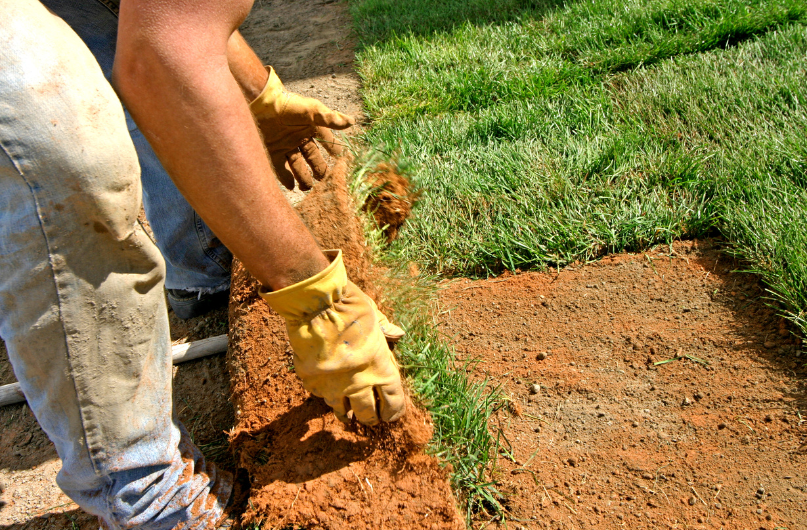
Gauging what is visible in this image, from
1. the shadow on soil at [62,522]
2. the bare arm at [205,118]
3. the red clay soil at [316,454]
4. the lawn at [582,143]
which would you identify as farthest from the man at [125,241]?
the lawn at [582,143]

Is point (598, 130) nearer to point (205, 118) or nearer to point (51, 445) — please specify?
point (205, 118)

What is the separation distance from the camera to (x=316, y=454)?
182cm

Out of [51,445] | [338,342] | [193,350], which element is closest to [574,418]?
[338,342]

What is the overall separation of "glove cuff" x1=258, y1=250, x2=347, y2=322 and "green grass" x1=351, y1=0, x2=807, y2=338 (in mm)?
982

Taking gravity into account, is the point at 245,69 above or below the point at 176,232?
above

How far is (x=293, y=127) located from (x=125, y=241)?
1091mm

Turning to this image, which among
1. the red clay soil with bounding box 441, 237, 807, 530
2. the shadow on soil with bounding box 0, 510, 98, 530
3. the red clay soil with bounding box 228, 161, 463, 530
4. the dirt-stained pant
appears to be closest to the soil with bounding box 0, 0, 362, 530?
the shadow on soil with bounding box 0, 510, 98, 530

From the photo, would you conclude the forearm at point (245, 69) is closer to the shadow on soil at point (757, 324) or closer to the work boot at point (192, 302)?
the work boot at point (192, 302)

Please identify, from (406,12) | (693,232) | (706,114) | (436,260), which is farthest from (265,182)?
(406,12)

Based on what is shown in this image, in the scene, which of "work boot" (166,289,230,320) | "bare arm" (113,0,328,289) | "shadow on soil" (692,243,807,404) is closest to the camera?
"bare arm" (113,0,328,289)

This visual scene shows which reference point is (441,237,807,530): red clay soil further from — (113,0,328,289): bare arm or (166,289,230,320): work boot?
(166,289,230,320): work boot

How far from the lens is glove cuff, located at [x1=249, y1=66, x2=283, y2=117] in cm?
223

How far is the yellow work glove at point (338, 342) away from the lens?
155 cm

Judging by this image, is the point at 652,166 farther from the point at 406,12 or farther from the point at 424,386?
the point at 406,12
